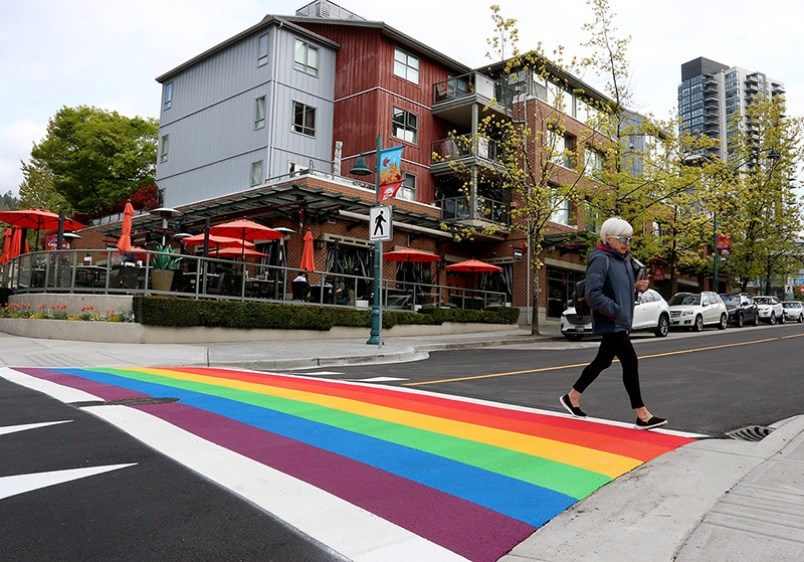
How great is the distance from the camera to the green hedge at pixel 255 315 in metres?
14.8

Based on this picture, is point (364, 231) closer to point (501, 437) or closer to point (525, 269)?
point (525, 269)

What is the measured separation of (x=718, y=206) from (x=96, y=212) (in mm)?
46867

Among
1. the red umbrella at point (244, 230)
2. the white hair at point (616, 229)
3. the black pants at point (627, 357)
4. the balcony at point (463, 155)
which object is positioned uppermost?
the balcony at point (463, 155)

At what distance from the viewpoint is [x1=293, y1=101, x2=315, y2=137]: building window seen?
1126 inches

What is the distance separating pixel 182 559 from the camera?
2650 millimetres

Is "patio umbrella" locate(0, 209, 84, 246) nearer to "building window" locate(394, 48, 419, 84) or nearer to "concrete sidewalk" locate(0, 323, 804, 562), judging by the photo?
"building window" locate(394, 48, 419, 84)

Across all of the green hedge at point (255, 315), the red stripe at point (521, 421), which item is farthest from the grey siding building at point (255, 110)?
the red stripe at point (521, 421)

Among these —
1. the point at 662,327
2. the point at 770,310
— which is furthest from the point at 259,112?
the point at 770,310

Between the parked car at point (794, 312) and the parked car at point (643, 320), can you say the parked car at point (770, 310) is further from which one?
the parked car at point (643, 320)

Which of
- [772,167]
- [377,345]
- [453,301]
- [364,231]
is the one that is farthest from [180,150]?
[772,167]

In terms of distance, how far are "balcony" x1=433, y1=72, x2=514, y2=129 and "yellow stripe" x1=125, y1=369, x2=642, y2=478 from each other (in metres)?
24.4

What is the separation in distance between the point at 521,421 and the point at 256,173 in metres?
24.4

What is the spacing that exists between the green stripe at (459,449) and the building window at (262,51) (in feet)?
81.7

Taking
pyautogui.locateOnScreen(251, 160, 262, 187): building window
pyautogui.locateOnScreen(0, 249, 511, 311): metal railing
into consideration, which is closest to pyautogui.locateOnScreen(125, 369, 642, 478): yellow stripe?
pyautogui.locateOnScreen(0, 249, 511, 311): metal railing
